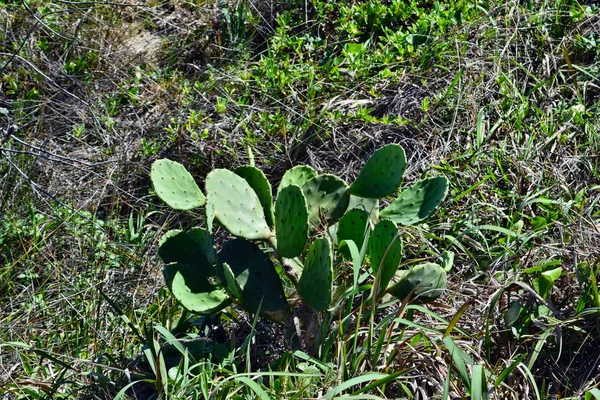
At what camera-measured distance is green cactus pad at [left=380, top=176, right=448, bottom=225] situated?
250 centimetres

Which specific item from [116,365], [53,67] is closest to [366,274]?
[116,365]

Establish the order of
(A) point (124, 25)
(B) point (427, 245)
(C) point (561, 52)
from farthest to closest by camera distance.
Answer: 1. (A) point (124, 25)
2. (C) point (561, 52)
3. (B) point (427, 245)

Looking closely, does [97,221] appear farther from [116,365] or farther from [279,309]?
[279,309]

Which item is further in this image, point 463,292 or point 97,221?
point 97,221

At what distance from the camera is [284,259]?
247 centimetres

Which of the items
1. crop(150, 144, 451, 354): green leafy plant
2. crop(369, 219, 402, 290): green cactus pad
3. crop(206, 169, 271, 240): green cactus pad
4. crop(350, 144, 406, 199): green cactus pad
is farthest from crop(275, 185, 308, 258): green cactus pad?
crop(350, 144, 406, 199): green cactus pad

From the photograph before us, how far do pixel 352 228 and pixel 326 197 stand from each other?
134mm

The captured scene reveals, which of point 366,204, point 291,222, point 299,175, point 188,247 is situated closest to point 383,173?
point 366,204

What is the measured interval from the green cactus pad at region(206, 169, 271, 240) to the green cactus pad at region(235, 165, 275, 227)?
0.18 feet

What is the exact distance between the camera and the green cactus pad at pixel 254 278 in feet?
7.84

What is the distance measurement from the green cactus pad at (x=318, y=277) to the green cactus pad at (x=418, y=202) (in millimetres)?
409

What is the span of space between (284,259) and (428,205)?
51 centimetres

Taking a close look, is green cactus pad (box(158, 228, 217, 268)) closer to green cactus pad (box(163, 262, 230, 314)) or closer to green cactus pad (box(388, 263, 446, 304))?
green cactus pad (box(163, 262, 230, 314))

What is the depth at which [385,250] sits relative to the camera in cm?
233
